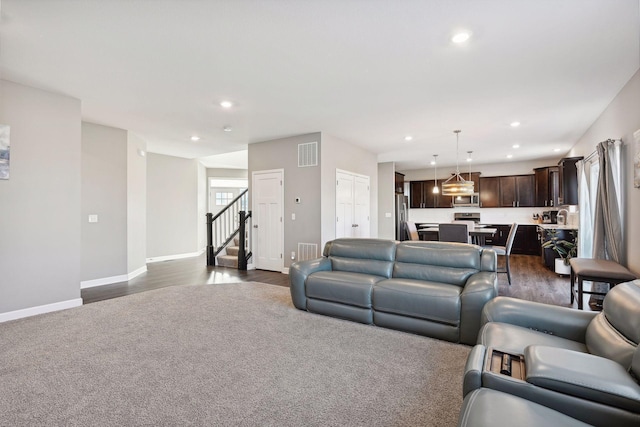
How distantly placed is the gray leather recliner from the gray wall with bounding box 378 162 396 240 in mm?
7492

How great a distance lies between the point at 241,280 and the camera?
5543 mm

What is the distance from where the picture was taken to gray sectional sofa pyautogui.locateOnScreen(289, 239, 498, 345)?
2.82 m

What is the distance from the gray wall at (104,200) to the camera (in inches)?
202

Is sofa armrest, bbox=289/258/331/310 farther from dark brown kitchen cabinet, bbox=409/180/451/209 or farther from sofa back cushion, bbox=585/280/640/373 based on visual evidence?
dark brown kitchen cabinet, bbox=409/180/451/209

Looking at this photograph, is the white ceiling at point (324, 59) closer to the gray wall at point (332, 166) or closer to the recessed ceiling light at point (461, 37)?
the recessed ceiling light at point (461, 37)

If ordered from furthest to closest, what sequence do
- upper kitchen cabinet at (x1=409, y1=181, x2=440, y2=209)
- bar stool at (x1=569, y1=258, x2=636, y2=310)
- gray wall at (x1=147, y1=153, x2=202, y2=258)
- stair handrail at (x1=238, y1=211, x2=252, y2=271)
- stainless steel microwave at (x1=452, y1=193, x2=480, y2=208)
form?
upper kitchen cabinet at (x1=409, y1=181, x2=440, y2=209)
stainless steel microwave at (x1=452, y1=193, x2=480, y2=208)
gray wall at (x1=147, y1=153, x2=202, y2=258)
stair handrail at (x1=238, y1=211, x2=252, y2=271)
bar stool at (x1=569, y1=258, x2=636, y2=310)

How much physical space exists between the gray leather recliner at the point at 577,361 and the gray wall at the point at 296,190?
4.09 m

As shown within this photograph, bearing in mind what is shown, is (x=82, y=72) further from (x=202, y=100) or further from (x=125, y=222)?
(x=125, y=222)

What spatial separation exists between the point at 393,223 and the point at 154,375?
8142mm

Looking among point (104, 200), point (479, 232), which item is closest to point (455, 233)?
point (479, 232)

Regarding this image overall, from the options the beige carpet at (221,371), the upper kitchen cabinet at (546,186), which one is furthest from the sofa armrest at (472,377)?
the upper kitchen cabinet at (546,186)

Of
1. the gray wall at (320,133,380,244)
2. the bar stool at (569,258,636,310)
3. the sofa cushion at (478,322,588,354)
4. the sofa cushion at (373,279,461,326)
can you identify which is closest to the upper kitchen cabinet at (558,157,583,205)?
the bar stool at (569,258,636,310)

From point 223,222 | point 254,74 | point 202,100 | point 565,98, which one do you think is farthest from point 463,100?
point 223,222

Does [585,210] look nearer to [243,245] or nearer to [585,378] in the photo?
[585,378]
